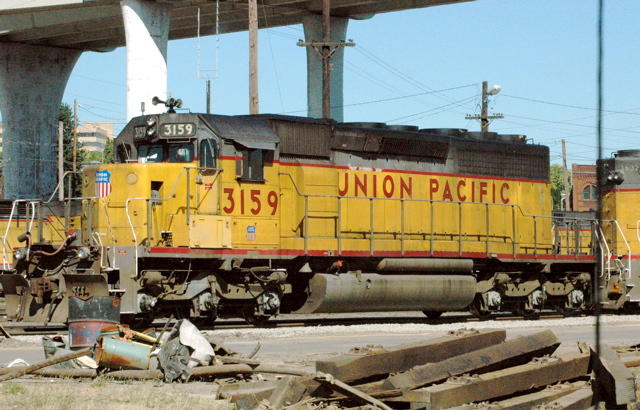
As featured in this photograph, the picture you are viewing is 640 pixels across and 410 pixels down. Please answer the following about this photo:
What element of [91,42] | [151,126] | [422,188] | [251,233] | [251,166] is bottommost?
[251,233]

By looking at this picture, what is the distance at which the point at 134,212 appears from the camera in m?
15.1

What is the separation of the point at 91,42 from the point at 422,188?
2483cm

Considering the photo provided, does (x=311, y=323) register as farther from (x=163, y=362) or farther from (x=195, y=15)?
(x=195, y=15)

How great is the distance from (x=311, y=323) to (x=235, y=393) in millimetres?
10215

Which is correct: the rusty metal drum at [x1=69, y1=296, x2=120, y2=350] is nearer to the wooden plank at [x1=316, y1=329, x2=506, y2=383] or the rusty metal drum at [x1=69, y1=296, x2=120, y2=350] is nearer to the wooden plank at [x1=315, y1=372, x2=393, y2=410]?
the wooden plank at [x1=316, y1=329, x2=506, y2=383]

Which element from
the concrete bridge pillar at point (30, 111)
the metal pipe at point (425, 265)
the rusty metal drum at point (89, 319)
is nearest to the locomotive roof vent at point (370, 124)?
the metal pipe at point (425, 265)

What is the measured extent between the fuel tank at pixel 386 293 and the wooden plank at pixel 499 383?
8.11 m

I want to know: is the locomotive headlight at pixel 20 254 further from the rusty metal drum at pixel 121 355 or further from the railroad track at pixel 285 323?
the rusty metal drum at pixel 121 355

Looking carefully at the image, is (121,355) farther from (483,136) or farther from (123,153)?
(483,136)

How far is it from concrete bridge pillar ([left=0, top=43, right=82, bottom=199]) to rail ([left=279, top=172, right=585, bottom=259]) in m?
25.9

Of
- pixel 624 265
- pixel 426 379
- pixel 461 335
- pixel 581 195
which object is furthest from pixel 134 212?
pixel 581 195

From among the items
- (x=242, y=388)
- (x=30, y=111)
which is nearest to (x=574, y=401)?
(x=242, y=388)

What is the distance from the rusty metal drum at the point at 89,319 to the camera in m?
10.9

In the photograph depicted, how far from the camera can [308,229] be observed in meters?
16.9
